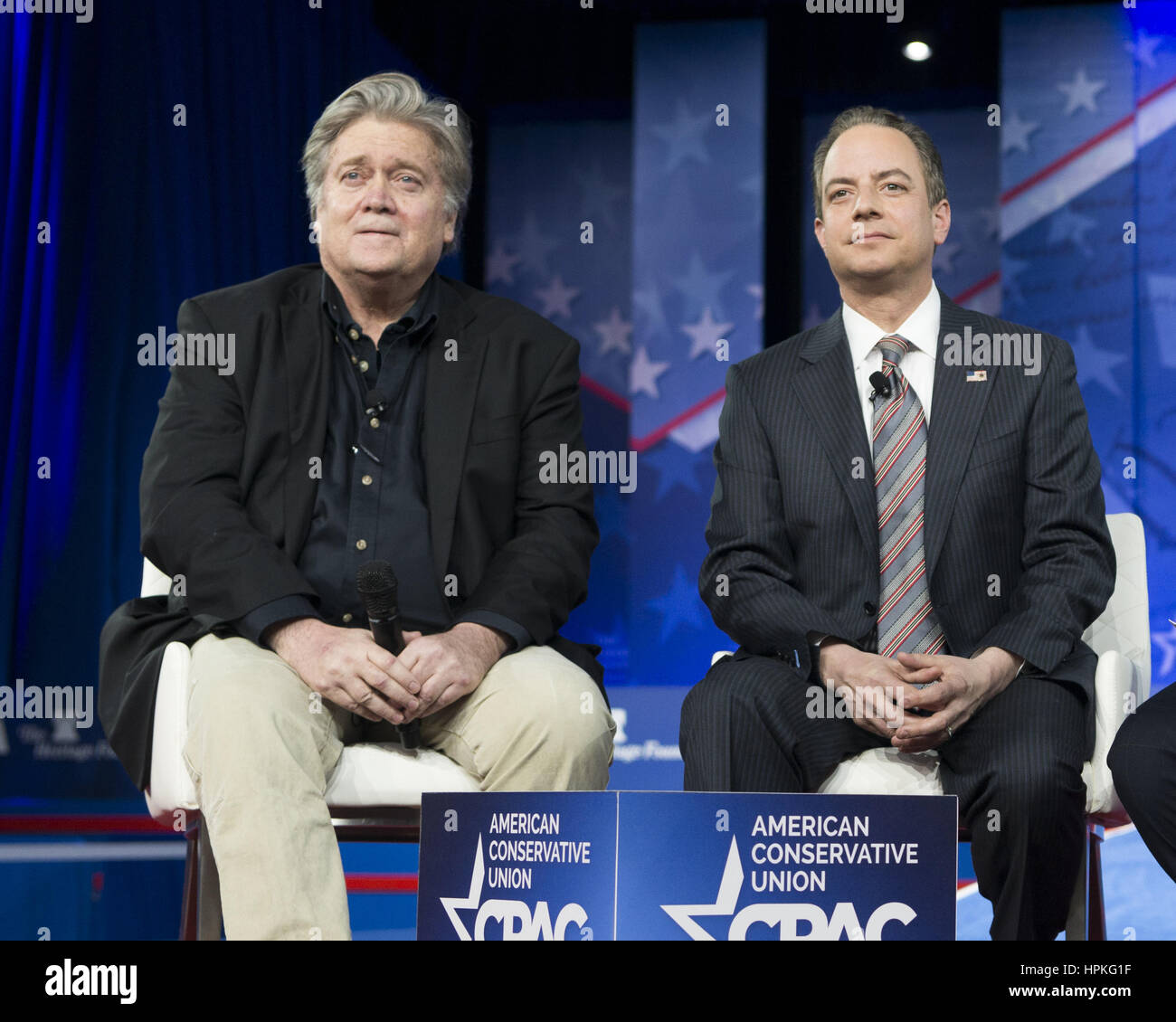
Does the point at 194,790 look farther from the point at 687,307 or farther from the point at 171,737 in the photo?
the point at 687,307

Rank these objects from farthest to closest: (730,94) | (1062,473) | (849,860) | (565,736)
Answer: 1. (730,94)
2. (1062,473)
3. (565,736)
4. (849,860)

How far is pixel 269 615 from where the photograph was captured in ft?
6.82

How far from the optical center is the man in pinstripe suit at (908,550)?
204 cm

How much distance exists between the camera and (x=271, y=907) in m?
1.77

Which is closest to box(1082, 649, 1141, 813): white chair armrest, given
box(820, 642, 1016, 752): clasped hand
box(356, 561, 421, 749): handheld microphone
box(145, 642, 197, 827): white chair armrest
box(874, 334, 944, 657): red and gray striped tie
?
box(820, 642, 1016, 752): clasped hand

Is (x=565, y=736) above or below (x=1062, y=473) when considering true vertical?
below

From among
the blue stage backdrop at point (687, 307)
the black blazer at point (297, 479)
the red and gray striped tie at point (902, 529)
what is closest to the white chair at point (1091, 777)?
the red and gray striped tie at point (902, 529)

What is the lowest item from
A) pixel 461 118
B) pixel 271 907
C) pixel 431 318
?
pixel 271 907

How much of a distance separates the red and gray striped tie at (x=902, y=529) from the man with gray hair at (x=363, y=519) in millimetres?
499

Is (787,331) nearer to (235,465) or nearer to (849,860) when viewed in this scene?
(235,465)

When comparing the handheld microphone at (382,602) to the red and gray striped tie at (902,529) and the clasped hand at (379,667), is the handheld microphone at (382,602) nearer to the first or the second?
the clasped hand at (379,667)
